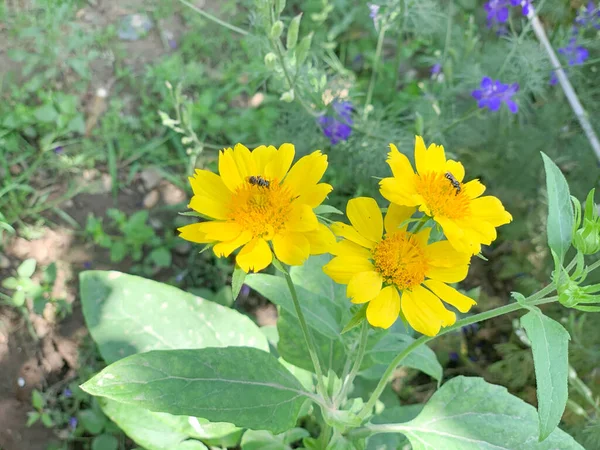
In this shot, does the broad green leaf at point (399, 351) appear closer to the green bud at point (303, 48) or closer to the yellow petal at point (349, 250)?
the yellow petal at point (349, 250)

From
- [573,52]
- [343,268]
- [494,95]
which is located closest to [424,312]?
[343,268]

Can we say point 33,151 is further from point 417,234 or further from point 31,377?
point 417,234

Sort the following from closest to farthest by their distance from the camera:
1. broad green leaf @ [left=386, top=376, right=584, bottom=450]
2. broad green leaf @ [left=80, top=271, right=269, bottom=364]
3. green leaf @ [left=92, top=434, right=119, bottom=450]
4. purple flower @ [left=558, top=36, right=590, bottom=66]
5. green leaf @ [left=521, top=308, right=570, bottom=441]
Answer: green leaf @ [left=521, top=308, right=570, bottom=441], broad green leaf @ [left=386, top=376, right=584, bottom=450], broad green leaf @ [left=80, top=271, right=269, bottom=364], green leaf @ [left=92, top=434, right=119, bottom=450], purple flower @ [left=558, top=36, right=590, bottom=66]

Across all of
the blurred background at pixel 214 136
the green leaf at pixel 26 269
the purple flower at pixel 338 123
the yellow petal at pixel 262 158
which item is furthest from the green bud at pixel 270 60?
the green leaf at pixel 26 269

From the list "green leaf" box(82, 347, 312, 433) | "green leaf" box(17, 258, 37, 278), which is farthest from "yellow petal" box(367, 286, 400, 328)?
"green leaf" box(17, 258, 37, 278)

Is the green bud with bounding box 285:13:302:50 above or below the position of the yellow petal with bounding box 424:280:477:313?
above

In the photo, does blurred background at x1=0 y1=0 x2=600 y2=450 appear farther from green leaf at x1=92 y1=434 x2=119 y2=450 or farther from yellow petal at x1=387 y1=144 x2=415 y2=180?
yellow petal at x1=387 y1=144 x2=415 y2=180

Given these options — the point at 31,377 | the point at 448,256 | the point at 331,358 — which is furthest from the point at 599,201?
the point at 31,377
